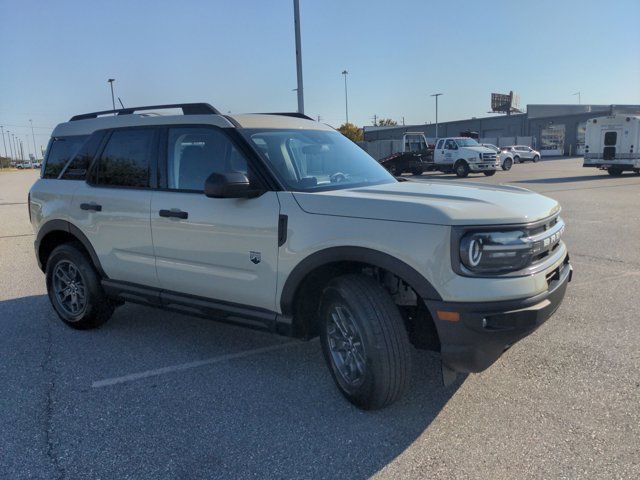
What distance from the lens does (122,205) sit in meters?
4.41

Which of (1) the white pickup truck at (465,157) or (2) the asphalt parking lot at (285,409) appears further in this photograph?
(1) the white pickup truck at (465,157)

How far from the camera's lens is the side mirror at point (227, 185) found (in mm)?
3395

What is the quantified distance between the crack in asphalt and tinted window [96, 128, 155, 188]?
1521 millimetres

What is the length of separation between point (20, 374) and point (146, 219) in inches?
59.2

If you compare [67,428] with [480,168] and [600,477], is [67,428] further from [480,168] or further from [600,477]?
[480,168]

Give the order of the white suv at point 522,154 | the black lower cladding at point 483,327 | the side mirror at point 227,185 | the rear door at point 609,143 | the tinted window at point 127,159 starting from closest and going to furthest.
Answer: the black lower cladding at point 483,327, the side mirror at point 227,185, the tinted window at point 127,159, the rear door at point 609,143, the white suv at point 522,154

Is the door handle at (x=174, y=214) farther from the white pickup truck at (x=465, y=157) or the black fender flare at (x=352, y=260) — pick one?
the white pickup truck at (x=465, y=157)

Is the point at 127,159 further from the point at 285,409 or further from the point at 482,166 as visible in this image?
the point at 482,166

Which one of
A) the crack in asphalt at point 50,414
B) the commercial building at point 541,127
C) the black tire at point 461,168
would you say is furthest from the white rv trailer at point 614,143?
the commercial building at point 541,127

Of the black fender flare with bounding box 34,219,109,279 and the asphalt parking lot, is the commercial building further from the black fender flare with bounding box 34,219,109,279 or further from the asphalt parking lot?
the asphalt parking lot

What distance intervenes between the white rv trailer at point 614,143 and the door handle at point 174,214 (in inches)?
978

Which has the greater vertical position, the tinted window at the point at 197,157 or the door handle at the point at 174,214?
the tinted window at the point at 197,157

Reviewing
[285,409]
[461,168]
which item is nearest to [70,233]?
[285,409]

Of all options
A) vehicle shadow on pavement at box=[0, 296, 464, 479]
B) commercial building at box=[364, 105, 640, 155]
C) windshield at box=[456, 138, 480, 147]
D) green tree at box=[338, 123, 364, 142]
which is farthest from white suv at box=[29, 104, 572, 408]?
green tree at box=[338, 123, 364, 142]
